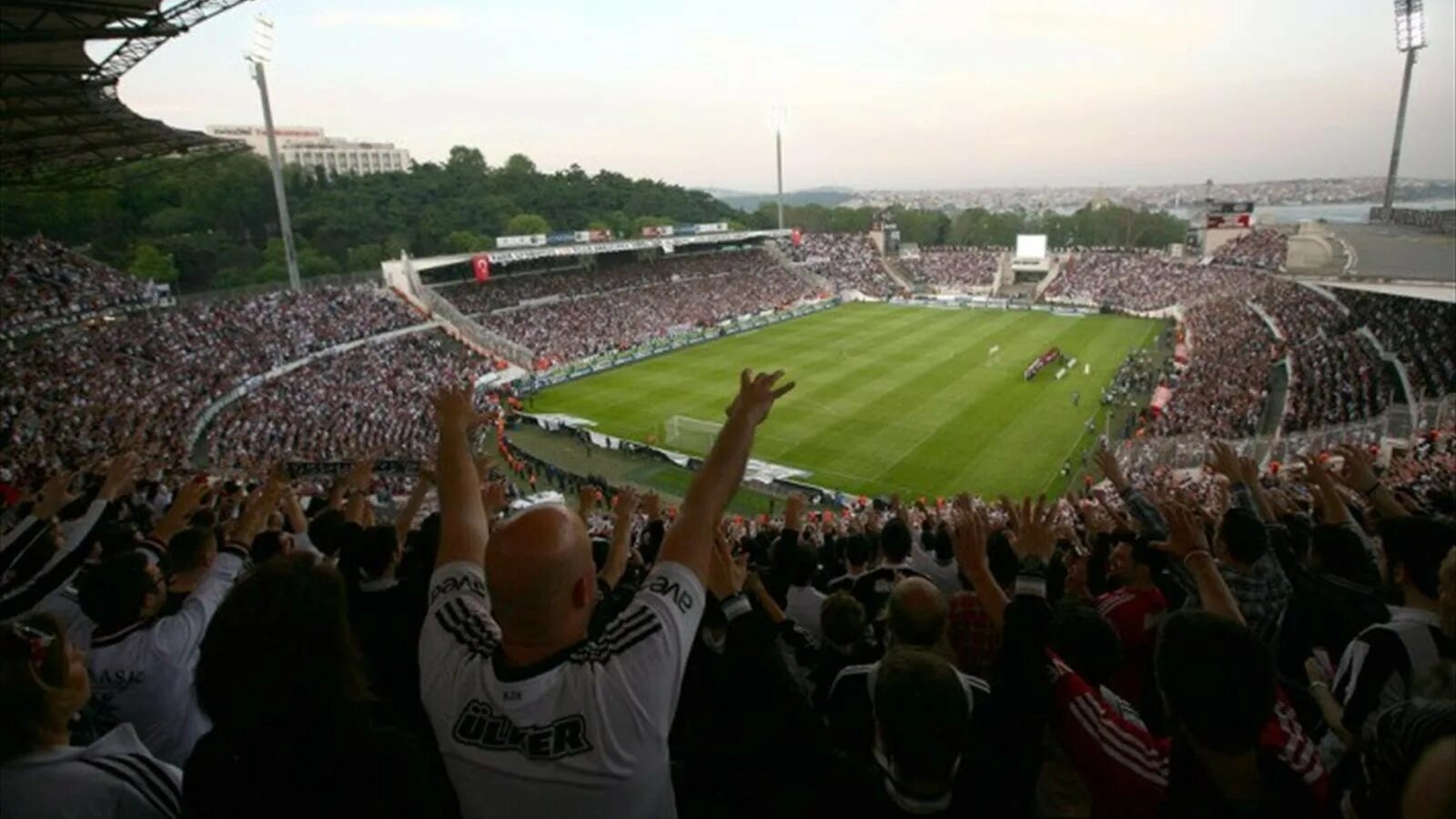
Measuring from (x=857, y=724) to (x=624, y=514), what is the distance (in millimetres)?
1301

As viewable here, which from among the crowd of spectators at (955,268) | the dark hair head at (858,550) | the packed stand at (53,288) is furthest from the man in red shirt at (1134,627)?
the crowd of spectators at (955,268)

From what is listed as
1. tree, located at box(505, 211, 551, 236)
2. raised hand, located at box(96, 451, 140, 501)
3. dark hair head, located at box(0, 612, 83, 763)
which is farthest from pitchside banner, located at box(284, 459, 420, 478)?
tree, located at box(505, 211, 551, 236)

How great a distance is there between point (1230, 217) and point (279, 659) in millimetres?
74504

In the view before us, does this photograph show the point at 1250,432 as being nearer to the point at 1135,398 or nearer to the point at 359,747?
the point at 1135,398

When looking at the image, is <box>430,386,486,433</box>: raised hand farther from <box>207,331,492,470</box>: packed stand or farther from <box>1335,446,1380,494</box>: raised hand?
<box>207,331,492,470</box>: packed stand

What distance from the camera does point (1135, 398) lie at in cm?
3128

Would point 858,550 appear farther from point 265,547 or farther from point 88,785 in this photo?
point 88,785

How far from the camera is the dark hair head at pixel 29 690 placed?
2.08m

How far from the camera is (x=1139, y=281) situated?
58312 mm

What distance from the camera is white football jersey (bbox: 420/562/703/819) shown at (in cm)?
178

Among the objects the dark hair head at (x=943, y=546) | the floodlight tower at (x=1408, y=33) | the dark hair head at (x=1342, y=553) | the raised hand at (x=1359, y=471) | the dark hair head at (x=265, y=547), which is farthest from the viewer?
the floodlight tower at (x=1408, y=33)

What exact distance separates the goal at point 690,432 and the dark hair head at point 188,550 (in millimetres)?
23462

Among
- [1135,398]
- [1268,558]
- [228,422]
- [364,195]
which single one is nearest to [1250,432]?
[1135,398]

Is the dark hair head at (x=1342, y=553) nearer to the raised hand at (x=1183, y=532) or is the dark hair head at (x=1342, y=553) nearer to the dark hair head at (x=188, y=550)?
the raised hand at (x=1183, y=532)
